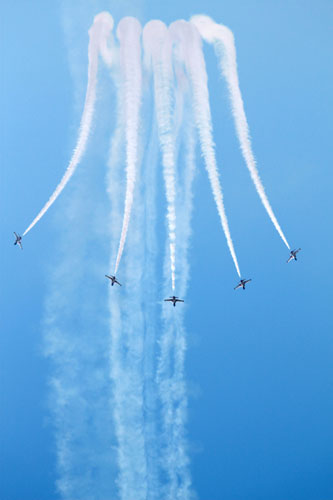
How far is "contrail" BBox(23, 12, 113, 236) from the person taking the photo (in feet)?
48.4

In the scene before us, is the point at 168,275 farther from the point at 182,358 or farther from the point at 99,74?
the point at 99,74

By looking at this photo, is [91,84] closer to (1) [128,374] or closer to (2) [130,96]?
(2) [130,96]

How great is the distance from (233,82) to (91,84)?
451 cm

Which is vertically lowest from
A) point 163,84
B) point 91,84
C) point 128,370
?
point 128,370

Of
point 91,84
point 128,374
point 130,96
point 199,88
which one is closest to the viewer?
point 130,96

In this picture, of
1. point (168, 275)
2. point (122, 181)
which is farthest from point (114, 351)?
point (122, 181)

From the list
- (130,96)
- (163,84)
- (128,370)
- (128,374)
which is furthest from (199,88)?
(128,374)

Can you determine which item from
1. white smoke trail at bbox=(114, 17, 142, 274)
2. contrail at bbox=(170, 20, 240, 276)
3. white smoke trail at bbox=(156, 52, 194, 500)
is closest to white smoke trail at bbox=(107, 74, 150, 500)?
white smoke trail at bbox=(156, 52, 194, 500)

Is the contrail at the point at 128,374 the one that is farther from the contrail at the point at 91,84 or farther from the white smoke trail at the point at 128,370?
the contrail at the point at 91,84

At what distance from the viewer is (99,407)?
15.9m

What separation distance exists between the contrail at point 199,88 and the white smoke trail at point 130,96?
55.2 inches

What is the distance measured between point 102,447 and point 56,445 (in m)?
1.63

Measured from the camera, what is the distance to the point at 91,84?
1476 cm

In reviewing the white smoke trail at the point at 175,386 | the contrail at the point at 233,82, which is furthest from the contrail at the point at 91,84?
the white smoke trail at the point at 175,386
